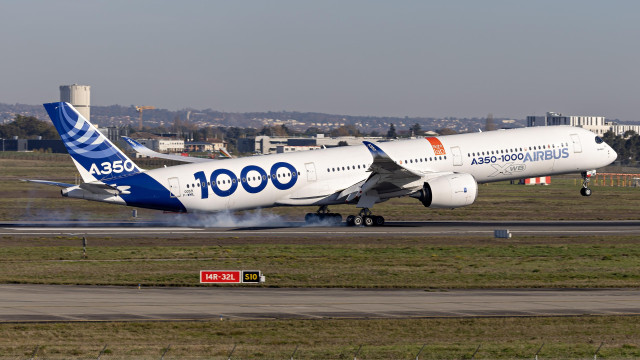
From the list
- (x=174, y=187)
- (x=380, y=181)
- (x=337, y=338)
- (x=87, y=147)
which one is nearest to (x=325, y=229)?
(x=380, y=181)

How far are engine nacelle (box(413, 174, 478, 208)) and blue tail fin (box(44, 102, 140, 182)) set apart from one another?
64.6 ft

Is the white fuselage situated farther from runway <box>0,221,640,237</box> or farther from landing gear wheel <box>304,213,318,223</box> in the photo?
landing gear wheel <box>304,213,318,223</box>

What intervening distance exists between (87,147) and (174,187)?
6067mm

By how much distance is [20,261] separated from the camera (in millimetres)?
43500

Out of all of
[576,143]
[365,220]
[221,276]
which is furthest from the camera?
[576,143]

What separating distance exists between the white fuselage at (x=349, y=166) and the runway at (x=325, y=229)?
207 cm

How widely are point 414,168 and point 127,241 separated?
2012 cm

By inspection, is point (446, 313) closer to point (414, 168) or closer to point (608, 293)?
point (608, 293)

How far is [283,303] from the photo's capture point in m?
32.6

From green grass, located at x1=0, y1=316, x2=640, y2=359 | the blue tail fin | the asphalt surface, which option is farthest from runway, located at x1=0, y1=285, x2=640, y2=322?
the blue tail fin

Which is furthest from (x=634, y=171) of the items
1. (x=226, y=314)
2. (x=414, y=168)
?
(x=226, y=314)

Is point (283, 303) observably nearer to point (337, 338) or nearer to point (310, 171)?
point (337, 338)

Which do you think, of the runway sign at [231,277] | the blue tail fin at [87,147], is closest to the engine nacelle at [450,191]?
the blue tail fin at [87,147]

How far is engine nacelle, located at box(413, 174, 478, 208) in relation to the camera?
57562mm
